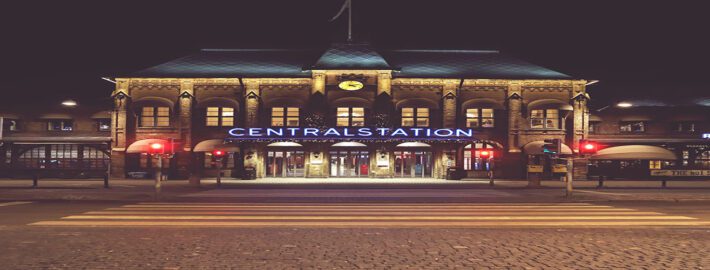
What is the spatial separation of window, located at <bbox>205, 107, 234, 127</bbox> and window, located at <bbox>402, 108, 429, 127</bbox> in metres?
12.7

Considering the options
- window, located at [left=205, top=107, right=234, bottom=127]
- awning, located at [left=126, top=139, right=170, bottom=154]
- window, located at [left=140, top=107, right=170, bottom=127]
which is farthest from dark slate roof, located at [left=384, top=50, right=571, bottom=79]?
awning, located at [left=126, top=139, right=170, bottom=154]

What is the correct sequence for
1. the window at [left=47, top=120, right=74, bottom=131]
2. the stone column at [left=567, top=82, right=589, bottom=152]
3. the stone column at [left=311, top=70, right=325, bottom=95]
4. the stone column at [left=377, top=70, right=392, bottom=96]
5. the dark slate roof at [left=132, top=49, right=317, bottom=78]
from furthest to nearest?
1. the window at [left=47, top=120, right=74, bottom=131]
2. the stone column at [left=567, top=82, right=589, bottom=152]
3. the dark slate roof at [left=132, top=49, right=317, bottom=78]
4. the stone column at [left=377, top=70, right=392, bottom=96]
5. the stone column at [left=311, top=70, right=325, bottom=95]

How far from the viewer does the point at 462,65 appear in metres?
41.2

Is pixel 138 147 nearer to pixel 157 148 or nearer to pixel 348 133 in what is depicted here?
pixel 348 133

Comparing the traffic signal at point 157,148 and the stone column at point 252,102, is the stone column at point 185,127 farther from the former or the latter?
the traffic signal at point 157,148

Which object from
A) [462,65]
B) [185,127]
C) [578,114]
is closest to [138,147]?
[185,127]

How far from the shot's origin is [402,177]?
39.5 meters

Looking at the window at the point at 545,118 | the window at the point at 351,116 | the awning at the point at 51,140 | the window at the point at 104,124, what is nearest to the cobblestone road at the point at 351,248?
the window at the point at 351,116

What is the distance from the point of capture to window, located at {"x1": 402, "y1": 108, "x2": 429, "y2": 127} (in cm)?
3959

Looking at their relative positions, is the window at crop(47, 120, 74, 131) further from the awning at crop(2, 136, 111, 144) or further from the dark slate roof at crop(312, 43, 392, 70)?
the dark slate roof at crop(312, 43, 392, 70)

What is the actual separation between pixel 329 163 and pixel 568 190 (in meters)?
21.4

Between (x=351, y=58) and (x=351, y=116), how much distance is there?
4205 mm

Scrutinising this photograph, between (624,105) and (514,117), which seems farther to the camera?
(514,117)

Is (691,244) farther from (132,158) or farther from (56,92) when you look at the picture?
(56,92)
